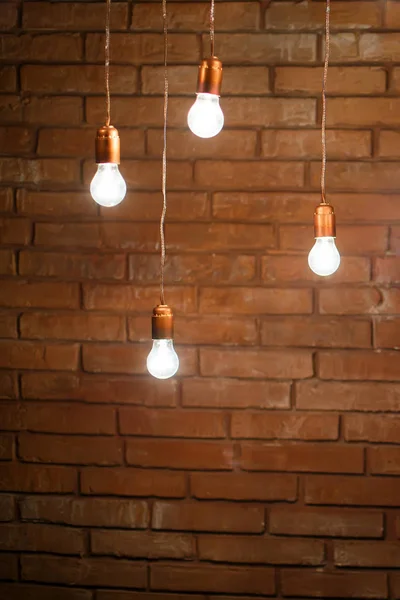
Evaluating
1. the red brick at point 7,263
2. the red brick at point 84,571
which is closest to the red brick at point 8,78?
the red brick at point 7,263

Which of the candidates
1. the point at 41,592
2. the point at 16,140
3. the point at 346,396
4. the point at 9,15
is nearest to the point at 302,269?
the point at 346,396

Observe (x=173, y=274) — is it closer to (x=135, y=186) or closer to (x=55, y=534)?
(x=135, y=186)

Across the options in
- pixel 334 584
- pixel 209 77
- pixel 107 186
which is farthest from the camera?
pixel 334 584

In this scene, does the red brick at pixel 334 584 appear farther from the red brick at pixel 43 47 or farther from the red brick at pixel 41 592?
the red brick at pixel 43 47

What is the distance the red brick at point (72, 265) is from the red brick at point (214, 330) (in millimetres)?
173

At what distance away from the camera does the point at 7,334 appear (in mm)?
1865

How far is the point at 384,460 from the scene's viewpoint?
1.81 m

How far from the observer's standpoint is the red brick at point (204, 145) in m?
1.79

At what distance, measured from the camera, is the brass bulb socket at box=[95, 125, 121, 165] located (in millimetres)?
1431

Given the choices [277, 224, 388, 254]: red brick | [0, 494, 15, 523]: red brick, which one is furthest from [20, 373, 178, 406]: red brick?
[277, 224, 388, 254]: red brick

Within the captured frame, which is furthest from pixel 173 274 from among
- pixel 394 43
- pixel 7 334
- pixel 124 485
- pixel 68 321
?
pixel 394 43

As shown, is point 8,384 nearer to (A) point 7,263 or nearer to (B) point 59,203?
(A) point 7,263

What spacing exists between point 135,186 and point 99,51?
406 millimetres

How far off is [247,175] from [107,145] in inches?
20.0
